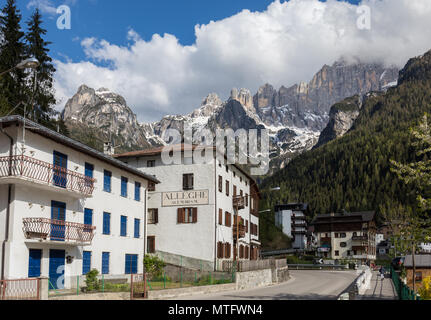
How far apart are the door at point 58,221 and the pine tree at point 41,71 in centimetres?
2503

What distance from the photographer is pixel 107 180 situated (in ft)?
111

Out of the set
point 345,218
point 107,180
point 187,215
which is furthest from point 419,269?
point 345,218

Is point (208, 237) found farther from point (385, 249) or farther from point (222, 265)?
point (385, 249)

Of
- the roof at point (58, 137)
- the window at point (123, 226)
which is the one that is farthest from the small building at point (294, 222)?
the roof at point (58, 137)

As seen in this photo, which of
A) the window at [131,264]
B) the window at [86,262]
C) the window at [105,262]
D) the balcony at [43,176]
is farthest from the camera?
the window at [131,264]

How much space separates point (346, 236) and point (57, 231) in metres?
107

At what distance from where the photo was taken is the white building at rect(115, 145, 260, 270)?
41844 millimetres

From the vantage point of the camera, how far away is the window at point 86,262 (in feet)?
98.0

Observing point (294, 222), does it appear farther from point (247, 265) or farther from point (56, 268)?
point (56, 268)

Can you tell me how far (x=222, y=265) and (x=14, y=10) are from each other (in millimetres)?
35493

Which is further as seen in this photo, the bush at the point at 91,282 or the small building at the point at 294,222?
the small building at the point at 294,222

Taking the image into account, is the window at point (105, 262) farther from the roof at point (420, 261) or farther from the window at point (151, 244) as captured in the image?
the roof at point (420, 261)
